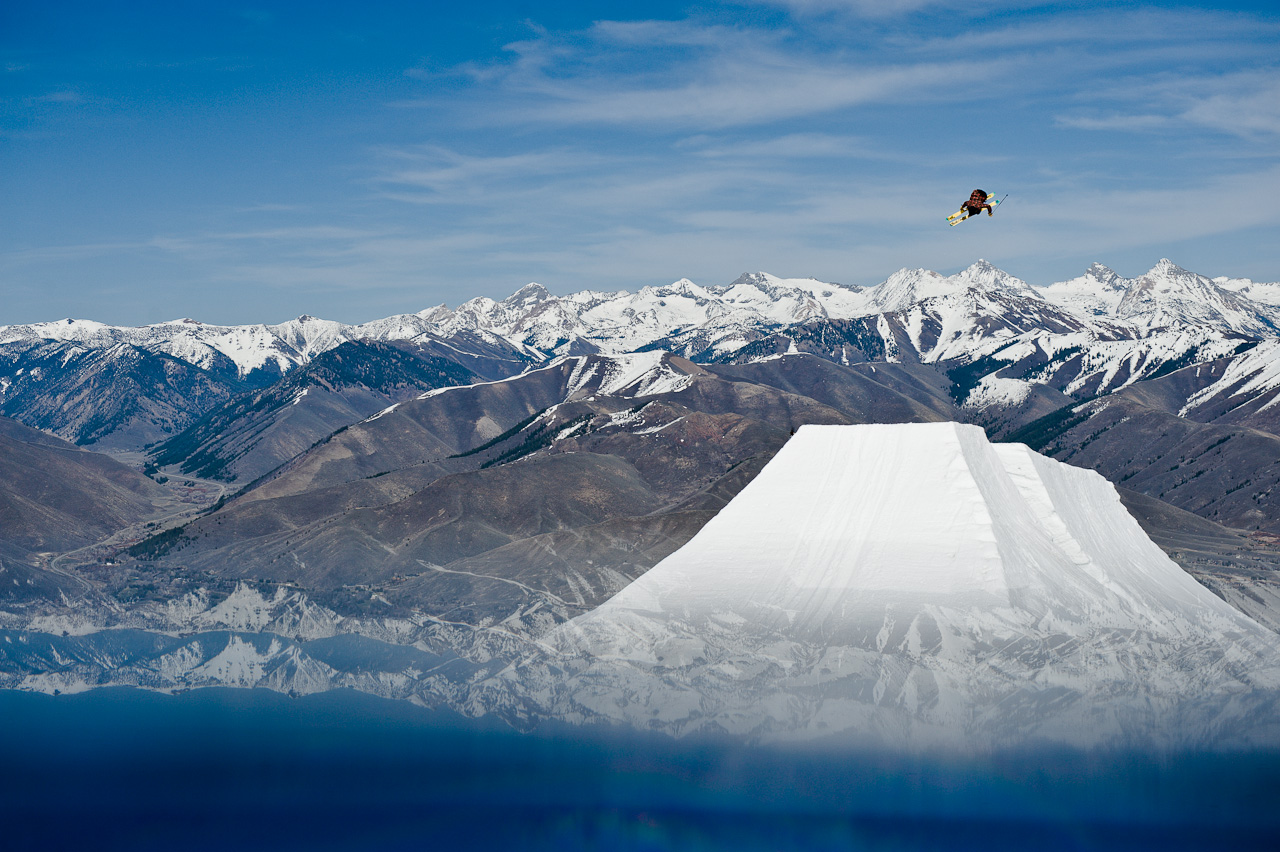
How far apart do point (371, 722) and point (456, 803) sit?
755 inches

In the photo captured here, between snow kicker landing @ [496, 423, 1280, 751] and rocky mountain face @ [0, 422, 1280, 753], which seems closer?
snow kicker landing @ [496, 423, 1280, 751]

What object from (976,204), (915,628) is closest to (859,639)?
(915,628)

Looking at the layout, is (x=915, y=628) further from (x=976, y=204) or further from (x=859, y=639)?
(x=976, y=204)

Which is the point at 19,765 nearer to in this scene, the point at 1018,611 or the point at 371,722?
the point at 371,722

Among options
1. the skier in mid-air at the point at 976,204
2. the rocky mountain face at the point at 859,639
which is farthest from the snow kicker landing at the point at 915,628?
the skier in mid-air at the point at 976,204

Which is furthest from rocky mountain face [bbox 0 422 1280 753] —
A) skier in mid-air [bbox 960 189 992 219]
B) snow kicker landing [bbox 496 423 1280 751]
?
skier in mid-air [bbox 960 189 992 219]

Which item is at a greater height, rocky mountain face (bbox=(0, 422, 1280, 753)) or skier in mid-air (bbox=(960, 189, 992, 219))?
skier in mid-air (bbox=(960, 189, 992, 219))

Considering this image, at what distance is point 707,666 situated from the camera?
79.8 m

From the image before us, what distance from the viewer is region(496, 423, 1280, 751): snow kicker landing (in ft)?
230

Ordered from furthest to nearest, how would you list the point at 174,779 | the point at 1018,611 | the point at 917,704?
the point at 1018,611
the point at 917,704
the point at 174,779

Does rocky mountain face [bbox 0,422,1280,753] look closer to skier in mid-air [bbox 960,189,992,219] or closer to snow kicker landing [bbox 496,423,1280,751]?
snow kicker landing [bbox 496,423,1280,751]

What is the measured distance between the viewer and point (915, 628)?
8200 cm

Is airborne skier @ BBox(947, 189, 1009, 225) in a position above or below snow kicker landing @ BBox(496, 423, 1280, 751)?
above

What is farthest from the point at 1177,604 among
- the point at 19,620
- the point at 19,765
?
the point at 19,620
